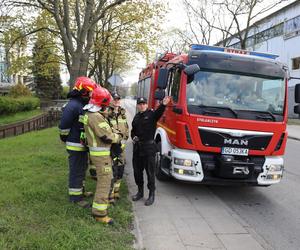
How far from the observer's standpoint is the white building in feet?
105

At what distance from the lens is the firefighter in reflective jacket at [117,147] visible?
5359mm

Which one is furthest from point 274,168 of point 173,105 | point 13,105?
point 13,105

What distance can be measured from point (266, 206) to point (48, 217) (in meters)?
3.73

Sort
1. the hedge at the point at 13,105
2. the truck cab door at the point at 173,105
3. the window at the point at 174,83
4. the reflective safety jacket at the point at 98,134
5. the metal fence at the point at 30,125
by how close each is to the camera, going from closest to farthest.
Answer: the reflective safety jacket at the point at 98,134 < the truck cab door at the point at 173,105 < the window at the point at 174,83 < the metal fence at the point at 30,125 < the hedge at the point at 13,105

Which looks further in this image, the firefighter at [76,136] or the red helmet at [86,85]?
the red helmet at [86,85]

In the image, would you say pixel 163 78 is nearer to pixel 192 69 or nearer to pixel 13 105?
pixel 192 69

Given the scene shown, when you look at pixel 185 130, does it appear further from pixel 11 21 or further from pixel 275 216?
pixel 11 21

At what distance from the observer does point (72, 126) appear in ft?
17.2

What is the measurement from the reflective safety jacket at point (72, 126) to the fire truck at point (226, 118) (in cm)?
164

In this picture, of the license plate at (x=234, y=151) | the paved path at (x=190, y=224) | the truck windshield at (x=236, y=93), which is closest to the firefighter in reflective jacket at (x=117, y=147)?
the paved path at (x=190, y=224)

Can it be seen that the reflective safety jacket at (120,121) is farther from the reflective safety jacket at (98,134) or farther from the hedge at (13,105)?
the hedge at (13,105)

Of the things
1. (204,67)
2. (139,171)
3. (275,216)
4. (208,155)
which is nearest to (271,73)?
(204,67)

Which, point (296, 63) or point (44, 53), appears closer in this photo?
point (44, 53)

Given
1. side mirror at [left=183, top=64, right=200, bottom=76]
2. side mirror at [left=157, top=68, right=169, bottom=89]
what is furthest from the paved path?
side mirror at [left=183, top=64, right=200, bottom=76]
